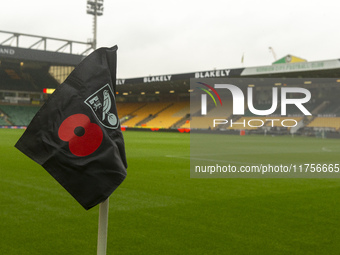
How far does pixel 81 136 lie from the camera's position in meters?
2.49

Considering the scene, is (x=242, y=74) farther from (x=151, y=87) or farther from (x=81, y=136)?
(x=81, y=136)

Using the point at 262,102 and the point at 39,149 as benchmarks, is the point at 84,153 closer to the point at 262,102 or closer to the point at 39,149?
the point at 39,149

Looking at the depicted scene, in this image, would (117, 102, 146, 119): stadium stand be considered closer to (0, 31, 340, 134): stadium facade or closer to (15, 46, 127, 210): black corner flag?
(0, 31, 340, 134): stadium facade

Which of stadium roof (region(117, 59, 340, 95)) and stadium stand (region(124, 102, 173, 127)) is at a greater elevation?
stadium roof (region(117, 59, 340, 95))

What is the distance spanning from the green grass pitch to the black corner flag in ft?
5.64

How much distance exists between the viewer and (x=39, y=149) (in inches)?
98.2

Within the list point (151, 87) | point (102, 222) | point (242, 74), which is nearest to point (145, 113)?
point (151, 87)

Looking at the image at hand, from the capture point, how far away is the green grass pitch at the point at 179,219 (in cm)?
428

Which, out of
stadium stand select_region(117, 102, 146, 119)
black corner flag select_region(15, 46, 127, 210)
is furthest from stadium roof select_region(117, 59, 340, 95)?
black corner flag select_region(15, 46, 127, 210)

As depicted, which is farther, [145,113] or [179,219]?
[145,113]

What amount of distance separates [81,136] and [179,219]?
10.7 feet

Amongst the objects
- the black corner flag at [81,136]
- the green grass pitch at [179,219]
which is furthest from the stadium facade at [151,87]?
the black corner flag at [81,136]

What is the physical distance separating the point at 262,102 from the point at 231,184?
39599 mm

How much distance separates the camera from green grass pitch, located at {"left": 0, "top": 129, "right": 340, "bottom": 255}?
428 cm
